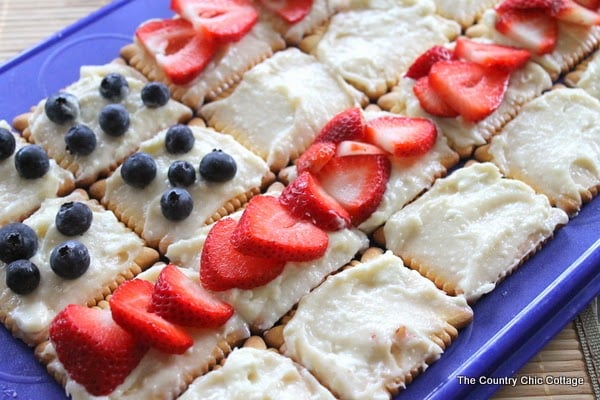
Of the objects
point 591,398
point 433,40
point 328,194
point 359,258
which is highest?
point 433,40

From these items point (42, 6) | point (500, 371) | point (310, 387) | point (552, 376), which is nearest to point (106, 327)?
point (310, 387)

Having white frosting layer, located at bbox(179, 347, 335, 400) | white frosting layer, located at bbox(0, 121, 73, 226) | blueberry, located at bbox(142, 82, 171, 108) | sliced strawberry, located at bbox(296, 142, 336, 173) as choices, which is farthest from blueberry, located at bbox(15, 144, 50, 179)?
white frosting layer, located at bbox(179, 347, 335, 400)

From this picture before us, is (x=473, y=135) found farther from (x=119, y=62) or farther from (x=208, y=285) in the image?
(x=119, y=62)

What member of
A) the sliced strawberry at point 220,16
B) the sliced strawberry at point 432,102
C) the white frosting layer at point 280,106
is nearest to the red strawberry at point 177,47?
the sliced strawberry at point 220,16

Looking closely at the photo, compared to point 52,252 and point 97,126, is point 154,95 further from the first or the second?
point 52,252

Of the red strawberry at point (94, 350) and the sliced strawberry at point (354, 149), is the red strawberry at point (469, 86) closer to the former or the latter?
the sliced strawberry at point (354, 149)
